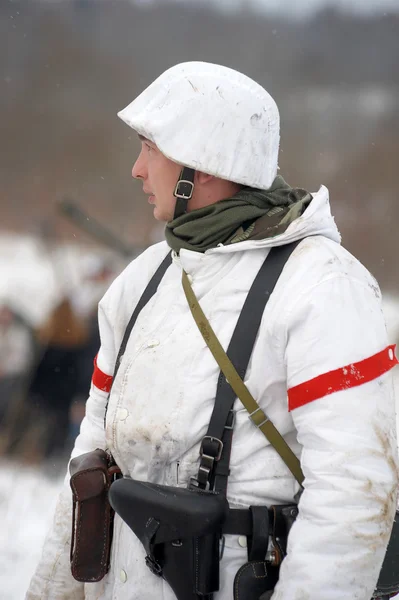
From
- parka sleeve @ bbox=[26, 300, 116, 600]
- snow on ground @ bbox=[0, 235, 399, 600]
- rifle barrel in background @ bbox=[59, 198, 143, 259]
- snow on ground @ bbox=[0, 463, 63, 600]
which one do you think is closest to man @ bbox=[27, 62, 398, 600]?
parka sleeve @ bbox=[26, 300, 116, 600]

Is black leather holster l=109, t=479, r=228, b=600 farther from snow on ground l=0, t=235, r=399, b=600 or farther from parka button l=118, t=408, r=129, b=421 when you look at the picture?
snow on ground l=0, t=235, r=399, b=600

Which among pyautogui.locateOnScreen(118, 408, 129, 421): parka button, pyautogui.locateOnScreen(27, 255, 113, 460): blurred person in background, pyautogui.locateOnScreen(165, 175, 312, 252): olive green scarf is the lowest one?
pyautogui.locateOnScreen(27, 255, 113, 460): blurred person in background

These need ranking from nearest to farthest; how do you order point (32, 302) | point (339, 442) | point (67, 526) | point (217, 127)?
point (339, 442) < point (217, 127) < point (67, 526) < point (32, 302)

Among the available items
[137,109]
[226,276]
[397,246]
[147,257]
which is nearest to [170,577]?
[226,276]

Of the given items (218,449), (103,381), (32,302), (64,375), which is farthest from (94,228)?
(218,449)

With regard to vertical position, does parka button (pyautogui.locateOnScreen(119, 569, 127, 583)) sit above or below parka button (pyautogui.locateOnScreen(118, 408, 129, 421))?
below

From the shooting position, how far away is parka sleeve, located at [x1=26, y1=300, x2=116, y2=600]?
5.34 ft

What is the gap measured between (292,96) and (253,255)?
3182 millimetres

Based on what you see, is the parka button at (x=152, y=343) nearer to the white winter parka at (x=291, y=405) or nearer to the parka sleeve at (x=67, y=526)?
the white winter parka at (x=291, y=405)

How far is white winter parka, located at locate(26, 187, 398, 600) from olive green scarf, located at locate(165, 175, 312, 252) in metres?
0.03

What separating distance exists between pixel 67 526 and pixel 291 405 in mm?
715

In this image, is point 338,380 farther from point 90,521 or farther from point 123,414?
point 90,521

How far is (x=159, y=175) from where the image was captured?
4.72ft

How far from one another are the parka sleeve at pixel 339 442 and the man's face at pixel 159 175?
0.38m
